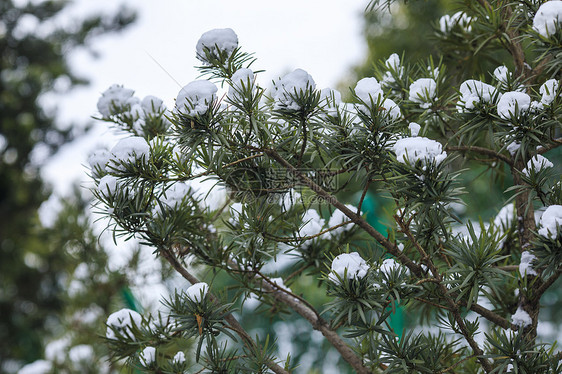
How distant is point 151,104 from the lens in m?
0.68

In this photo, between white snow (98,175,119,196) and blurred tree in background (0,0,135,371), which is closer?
white snow (98,175,119,196)

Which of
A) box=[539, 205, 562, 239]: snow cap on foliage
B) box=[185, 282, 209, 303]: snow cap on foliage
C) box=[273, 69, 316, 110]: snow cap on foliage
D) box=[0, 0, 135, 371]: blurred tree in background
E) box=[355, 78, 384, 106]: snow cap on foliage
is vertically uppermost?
box=[0, 0, 135, 371]: blurred tree in background

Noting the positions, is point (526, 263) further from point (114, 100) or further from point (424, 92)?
point (114, 100)

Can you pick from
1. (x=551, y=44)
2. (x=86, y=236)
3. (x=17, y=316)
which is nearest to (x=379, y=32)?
(x=86, y=236)

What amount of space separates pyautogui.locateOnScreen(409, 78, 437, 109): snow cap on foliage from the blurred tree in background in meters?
3.09

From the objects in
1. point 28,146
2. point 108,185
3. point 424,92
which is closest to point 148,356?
point 108,185

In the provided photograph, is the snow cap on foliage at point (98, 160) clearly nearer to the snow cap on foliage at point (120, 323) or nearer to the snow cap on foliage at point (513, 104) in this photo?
the snow cap on foliage at point (120, 323)

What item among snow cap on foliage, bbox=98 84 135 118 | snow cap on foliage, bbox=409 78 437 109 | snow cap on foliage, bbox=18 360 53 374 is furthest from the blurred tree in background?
snow cap on foliage, bbox=409 78 437 109

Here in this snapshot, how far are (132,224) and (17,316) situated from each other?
144 inches

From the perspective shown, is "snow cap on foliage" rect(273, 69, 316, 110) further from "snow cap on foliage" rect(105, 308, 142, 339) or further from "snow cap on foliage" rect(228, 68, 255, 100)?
"snow cap on foliage" rect(105, 308, 142, 339)

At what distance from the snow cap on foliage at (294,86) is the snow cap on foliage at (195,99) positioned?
0.06 metres

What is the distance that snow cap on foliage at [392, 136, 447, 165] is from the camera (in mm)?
393

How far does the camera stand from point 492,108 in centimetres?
46

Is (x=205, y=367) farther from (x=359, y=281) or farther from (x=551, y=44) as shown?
(x=551, y=44)
